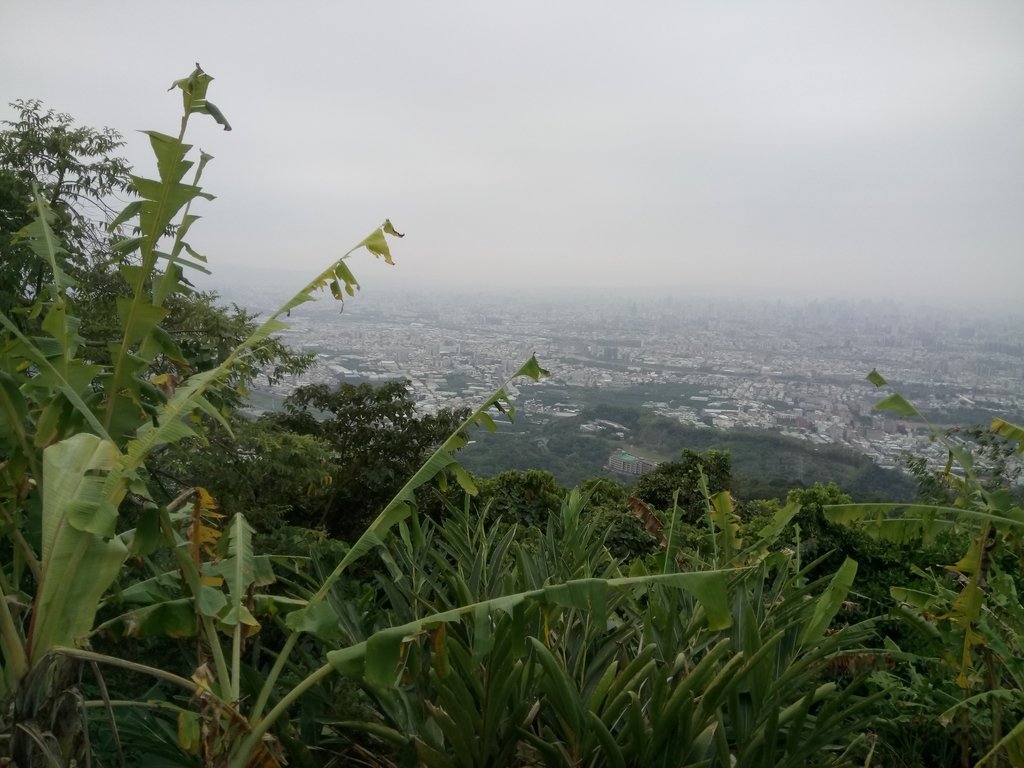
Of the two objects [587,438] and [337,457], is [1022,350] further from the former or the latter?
[337,457]

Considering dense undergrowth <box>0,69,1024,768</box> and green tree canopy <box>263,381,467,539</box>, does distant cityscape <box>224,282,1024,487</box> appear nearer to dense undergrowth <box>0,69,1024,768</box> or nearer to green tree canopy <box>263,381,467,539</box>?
green tree canopy <box>263,381,467,539</box>

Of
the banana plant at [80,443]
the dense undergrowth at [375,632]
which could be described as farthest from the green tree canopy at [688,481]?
the banana plant at [80,443]

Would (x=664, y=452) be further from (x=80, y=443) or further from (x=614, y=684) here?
(x=80, y=443)

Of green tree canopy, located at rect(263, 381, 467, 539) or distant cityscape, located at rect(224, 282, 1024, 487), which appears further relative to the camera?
distant cityscape, located at rect(224, 282, 1024, 487)

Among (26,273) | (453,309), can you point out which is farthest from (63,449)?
(453,309)

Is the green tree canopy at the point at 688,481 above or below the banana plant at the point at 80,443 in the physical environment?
below

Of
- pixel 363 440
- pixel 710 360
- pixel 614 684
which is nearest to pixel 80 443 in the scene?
pixel 614 684

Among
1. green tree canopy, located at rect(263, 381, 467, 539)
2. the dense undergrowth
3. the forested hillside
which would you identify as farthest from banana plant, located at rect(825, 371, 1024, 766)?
the forested hillside

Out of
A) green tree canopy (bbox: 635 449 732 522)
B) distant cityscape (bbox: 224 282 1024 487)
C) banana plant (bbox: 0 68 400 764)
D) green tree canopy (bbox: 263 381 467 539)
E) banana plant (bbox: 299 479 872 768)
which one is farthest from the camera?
distant cityscape (bbox: 224 282 1024 487)

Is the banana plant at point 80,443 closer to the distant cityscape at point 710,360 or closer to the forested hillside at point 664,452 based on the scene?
the distant cityscape at point 710,360
